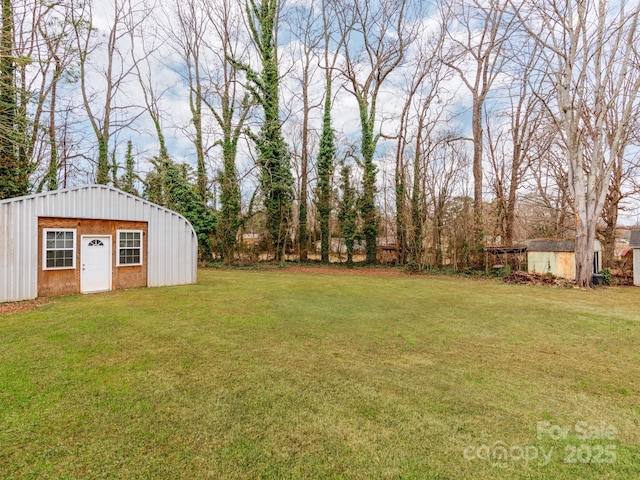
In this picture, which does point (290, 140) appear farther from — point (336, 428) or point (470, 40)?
point (336, 428)

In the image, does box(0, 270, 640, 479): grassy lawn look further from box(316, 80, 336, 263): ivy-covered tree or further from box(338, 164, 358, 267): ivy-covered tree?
box(316, 80, 336, 263): ivy-covered tree

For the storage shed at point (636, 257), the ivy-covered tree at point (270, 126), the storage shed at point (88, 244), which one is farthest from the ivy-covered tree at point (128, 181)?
the storage shed at point (636, 257)

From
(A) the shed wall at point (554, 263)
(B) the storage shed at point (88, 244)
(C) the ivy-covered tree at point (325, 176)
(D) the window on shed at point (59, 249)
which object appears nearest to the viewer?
(B) the storage shed at point (88, 244)

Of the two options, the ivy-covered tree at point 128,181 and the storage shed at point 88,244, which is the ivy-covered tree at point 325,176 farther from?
the ivy-covered tree at point 128,181

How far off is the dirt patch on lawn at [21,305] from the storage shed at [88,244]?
341 millimetres

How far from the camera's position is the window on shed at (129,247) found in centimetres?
973

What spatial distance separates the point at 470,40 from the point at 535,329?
1864 cm

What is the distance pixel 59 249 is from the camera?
857 cm

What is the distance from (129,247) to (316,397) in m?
9.37

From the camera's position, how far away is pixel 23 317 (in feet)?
20.2

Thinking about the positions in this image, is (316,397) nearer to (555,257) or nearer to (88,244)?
(88,244)

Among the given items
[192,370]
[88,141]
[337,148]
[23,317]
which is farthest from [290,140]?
[192,370]

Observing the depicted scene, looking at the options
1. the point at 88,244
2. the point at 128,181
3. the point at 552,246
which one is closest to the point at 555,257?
the point at 552,246

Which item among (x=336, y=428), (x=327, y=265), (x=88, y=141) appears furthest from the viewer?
(x=327, y=265)
